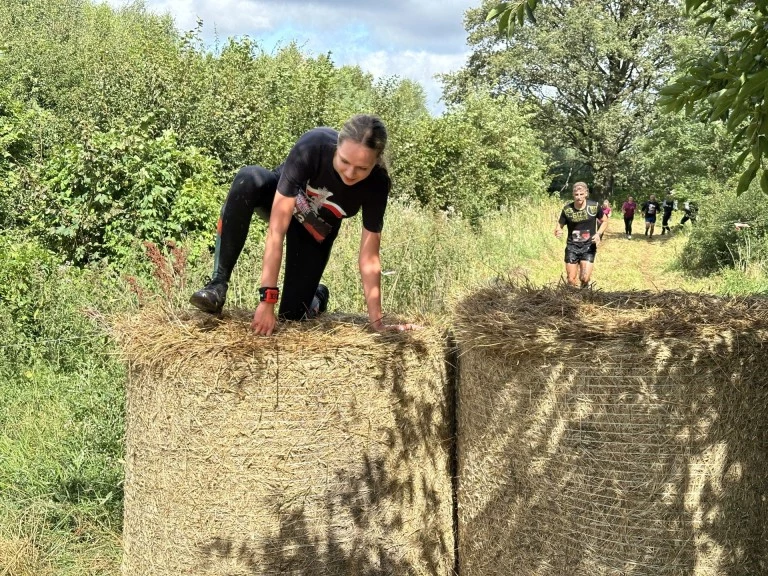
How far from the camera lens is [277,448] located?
9.32ft

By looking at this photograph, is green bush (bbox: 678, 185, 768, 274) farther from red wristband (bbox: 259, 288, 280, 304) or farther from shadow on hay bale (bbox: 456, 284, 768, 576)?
red wristband (bbox: 259, 288, 280, 304)

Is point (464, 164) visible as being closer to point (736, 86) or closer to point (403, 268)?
point (403, 268)

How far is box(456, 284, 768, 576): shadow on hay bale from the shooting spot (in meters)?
2.54

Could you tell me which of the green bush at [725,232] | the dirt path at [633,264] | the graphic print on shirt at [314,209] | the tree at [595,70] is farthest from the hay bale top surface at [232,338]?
the tree at [595,70]

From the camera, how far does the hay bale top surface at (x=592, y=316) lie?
258 cm

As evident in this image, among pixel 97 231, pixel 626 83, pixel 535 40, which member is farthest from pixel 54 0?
pixel 626 83

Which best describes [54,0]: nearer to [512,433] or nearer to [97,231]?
[97,231]

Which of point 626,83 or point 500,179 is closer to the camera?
point 500,179

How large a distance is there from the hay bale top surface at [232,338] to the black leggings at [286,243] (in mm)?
346

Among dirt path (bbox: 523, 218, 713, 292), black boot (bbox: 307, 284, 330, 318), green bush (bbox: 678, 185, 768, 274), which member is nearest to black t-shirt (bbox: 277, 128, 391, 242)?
black boot (bbox: 307, 284, 330, 318)

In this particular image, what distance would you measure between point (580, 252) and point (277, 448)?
839 cm

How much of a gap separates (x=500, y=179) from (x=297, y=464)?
19102mm

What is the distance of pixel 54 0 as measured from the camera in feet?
92.1

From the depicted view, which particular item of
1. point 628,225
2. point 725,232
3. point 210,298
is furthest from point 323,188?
point 628,225
